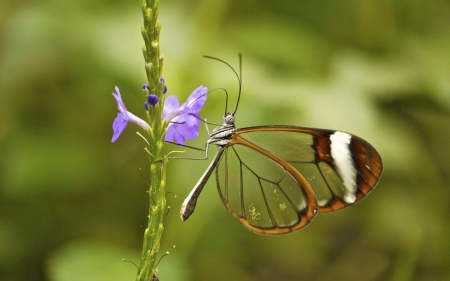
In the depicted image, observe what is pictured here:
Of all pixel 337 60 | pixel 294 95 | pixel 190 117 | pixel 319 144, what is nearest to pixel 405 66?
pixel 337 60

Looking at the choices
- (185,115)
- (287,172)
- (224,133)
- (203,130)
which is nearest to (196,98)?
(185,115)

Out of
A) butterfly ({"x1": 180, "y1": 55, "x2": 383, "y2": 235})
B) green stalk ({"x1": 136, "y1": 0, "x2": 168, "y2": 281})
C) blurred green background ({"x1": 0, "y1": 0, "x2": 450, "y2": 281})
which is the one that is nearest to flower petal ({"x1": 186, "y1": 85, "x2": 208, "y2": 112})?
green stalk ({"x1": 136, "y1": 0, "x2": 168, "y2": 281})

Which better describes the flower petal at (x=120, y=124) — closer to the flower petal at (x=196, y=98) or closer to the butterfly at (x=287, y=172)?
the flower petal at (x=196, y=98)

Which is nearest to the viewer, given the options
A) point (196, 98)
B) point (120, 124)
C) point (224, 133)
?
point (120, 124)

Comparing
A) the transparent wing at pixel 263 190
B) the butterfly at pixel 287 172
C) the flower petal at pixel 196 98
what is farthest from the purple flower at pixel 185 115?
the transparent wing at pixel 263 190

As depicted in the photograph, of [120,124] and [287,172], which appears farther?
[287,172]

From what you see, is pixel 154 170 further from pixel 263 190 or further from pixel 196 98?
pixel 263 190

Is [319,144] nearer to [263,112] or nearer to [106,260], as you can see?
[263,112]

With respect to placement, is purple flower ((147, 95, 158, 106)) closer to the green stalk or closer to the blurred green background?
the green stalk
